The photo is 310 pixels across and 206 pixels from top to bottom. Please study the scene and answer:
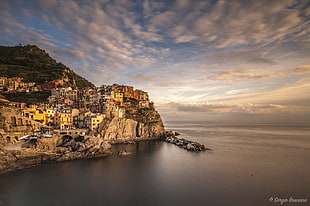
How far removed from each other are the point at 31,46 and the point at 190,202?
11108cm

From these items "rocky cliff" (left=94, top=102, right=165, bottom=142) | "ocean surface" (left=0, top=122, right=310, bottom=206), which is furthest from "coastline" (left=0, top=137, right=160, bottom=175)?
"rocky cliff" (left=94, top=102, right=165, bottom=142)

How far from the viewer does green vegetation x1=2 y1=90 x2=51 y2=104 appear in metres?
49.8

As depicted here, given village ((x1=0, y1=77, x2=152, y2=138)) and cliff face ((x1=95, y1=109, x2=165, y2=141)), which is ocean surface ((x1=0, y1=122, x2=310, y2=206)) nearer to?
cliff face ((x1=95, y1=109, x2=165, y2=141))

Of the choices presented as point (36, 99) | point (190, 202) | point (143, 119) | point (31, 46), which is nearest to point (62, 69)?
point (36, 99)

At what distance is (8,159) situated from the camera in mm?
24453

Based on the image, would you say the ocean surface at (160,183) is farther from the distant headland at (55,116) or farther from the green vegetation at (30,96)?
the green vegetation at (30,96)

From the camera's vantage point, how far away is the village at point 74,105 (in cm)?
4022

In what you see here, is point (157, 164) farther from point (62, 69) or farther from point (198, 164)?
point (62, 69)

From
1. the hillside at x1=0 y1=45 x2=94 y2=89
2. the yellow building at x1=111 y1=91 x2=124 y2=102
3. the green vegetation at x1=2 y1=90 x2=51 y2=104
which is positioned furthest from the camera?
the hillside at x1=0 y1=45 x2=94 y2=89

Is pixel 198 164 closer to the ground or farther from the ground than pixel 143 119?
closer to the ground

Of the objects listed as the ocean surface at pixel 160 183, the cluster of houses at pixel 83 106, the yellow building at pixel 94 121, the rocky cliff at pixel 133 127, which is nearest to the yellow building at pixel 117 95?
the cluster of houses at pixel 83 106

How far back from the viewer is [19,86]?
57.9 m

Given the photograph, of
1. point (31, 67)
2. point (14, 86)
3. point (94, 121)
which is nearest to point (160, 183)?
point (94, 121)

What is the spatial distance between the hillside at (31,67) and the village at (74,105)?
729 cm
